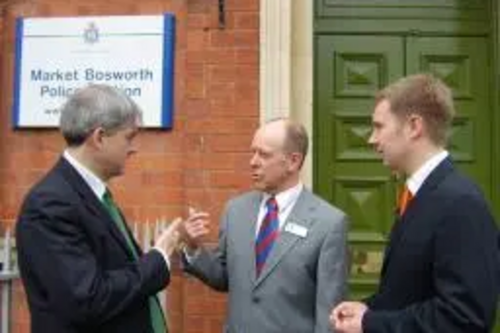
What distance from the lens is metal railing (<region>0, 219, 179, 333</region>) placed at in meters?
4.79

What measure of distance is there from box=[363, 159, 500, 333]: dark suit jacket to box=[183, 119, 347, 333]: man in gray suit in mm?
770

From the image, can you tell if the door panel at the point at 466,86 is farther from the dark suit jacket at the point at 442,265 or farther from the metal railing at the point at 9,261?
the dark suit jacket at the point at 442,265

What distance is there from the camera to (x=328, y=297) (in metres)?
3.37

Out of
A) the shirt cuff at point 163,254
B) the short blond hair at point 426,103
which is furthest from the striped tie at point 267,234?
the short blond hair at point 426,103

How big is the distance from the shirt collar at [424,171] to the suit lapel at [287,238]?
2.88 ft

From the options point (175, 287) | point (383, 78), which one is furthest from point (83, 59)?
point (383, 78)

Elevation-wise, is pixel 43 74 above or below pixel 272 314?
above

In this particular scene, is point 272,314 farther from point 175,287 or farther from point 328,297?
point 175,287

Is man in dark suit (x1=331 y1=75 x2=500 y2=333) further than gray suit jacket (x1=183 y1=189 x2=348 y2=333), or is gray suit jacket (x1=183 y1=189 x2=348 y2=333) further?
gray suit jacket (x1=183 y1=189 x2=348 y2=333)

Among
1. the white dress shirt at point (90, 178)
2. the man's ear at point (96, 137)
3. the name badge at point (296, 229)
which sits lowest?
the name badge at point (296, 229)

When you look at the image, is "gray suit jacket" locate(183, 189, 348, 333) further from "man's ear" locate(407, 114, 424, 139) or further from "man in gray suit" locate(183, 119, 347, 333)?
"man's ear" locate(407, 114, 424, 139)

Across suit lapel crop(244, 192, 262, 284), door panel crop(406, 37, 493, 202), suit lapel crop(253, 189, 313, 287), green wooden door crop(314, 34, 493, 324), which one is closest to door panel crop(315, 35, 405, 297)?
green wooden door crop(314, 34, 493, 324)

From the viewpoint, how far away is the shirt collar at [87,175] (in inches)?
113

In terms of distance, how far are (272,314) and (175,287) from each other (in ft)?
5.84
